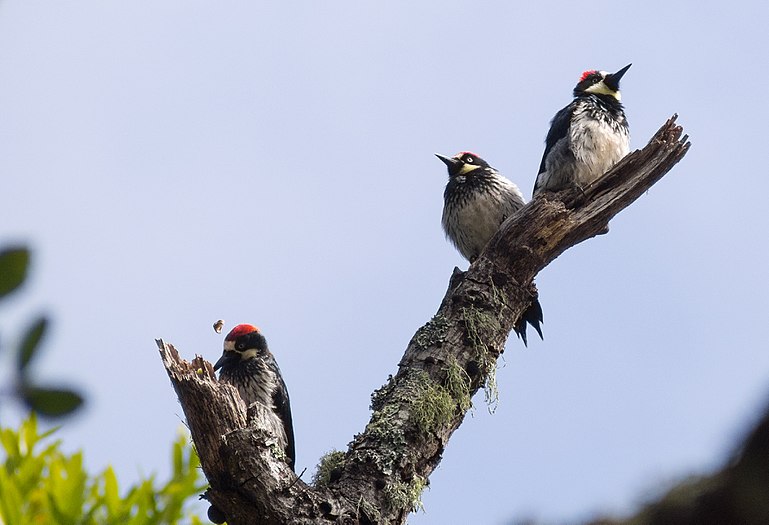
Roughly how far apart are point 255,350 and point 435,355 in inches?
Result: 92.5

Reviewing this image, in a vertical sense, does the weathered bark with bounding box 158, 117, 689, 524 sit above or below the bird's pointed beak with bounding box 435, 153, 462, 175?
below

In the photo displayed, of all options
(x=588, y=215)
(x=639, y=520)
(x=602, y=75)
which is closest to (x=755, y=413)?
(x=639, y=520)

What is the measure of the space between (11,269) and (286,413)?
519 centimetres

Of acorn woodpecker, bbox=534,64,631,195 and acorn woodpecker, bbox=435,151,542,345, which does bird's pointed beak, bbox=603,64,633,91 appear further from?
acorn woodpecker, bbox=435,151,542,345

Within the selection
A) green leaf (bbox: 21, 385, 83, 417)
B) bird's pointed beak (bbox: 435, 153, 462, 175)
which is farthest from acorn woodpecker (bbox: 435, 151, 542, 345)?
green leaf (bbox: 21, 385, 83, 417)

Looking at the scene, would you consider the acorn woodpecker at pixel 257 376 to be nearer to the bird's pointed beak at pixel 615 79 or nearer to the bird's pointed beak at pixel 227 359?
the bird's pointed beak at pixel 227 359

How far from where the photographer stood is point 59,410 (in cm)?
73

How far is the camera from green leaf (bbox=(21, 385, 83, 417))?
717 millimetres

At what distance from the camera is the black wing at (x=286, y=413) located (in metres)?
5.58

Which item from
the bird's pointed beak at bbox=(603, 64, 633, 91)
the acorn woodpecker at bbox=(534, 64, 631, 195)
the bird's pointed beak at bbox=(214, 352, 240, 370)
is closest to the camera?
the acorn woodpecker at bbox=(534, 64, 631, 195)

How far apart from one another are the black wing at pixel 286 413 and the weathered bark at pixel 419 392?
74.5 inches

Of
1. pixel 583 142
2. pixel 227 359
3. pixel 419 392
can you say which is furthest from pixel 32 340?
pixel 583 142

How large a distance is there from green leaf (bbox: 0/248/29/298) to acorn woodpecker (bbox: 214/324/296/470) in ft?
16.1

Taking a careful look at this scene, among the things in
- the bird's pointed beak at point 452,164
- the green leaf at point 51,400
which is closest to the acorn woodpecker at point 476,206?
the bird's pointed beak at point 452,164
